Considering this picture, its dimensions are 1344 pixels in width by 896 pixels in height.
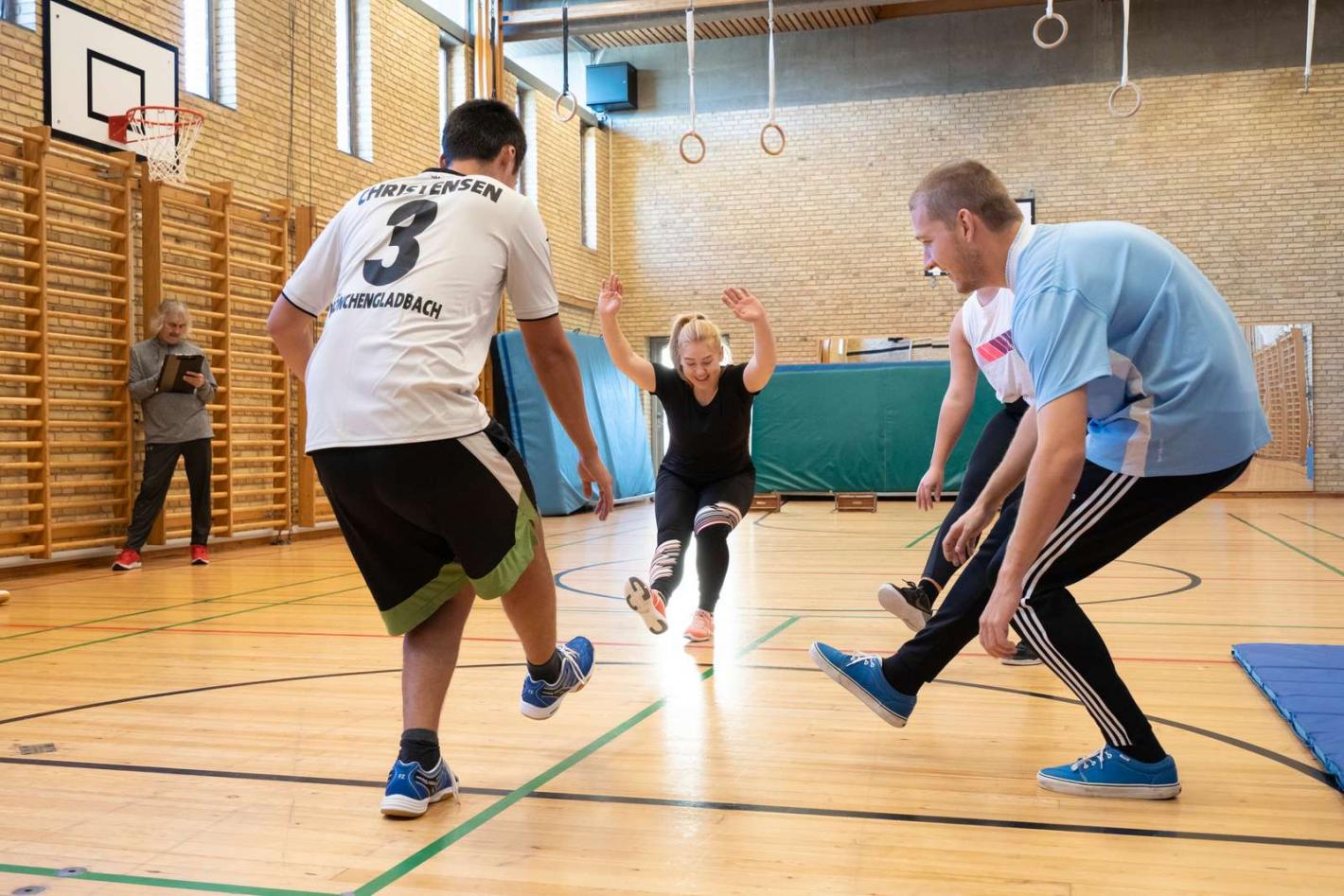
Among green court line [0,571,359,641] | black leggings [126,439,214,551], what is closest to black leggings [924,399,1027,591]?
green court line [0,571,359,641]

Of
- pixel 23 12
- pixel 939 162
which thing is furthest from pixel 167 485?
pixel 939 162

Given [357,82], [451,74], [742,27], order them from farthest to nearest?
[742,27], [451,74], [357,82]

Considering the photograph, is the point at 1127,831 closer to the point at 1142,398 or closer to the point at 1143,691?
the point at 1142,398

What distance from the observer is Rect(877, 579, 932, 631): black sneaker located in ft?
12.8

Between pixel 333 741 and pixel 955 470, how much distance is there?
11625mm

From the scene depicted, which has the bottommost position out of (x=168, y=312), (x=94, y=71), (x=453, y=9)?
(x=168, y=312)

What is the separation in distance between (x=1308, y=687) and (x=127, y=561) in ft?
22.3

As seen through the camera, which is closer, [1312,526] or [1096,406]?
[1096,406]

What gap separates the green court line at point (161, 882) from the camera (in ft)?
6.68

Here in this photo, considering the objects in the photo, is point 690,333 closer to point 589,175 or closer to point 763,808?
point 763,808

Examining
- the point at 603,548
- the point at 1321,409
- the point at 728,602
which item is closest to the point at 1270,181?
the point at 1321,409

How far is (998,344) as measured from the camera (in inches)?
157

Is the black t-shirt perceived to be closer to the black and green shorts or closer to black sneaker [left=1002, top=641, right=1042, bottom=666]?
black sneaker [left=1002, top=641, right=1042, bottom=666]

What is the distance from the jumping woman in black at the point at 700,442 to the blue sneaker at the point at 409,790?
190 centimetres
